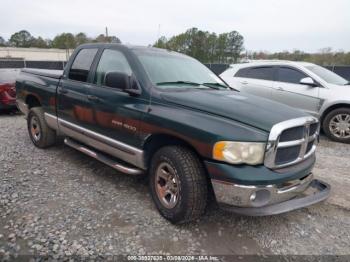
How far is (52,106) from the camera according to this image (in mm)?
4691

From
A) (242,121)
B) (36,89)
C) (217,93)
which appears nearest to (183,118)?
(242,121)

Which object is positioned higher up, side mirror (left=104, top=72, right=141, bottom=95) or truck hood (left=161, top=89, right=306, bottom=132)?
side mirror (left=104, top=72, right=141, bottom=95)

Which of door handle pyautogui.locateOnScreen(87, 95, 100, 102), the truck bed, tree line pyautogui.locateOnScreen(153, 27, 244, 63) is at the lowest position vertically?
door handle pyautogui.locateOnScreen(87, 95, 100, 102)

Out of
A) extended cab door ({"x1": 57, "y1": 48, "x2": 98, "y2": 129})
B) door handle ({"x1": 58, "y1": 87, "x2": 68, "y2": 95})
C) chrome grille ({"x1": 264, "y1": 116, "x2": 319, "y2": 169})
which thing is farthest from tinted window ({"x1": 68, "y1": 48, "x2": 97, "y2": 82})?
chrome grille ({"x1": 264, "y1": 116, "x2": 319, "y2": 169})

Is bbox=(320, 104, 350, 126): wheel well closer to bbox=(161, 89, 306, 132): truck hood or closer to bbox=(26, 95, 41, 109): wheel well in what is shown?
bbox=(161, 89, 306, 132): truck hood

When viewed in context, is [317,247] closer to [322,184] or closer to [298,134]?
[322,184]

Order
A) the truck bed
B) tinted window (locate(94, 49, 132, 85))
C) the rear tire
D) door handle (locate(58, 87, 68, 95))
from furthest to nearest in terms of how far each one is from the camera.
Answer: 1. the rear tire
2. the truck bed
3. door handle (locate(58, 87, 68, 95))
4. tinted window (locate(94, 49, 132, 85))

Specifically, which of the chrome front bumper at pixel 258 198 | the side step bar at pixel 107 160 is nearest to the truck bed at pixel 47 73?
the side step bar at pixel 107 160

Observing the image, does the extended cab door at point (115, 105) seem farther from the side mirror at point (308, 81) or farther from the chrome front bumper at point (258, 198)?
the side mirror at point (308, 81)

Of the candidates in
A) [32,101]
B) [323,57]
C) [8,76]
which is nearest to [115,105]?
[32,101]

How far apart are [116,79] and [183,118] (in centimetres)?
94

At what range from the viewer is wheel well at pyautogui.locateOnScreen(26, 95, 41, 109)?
538cm

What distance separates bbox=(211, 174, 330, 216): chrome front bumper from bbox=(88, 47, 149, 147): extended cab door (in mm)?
1179

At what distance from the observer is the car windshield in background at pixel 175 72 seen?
343 cm
